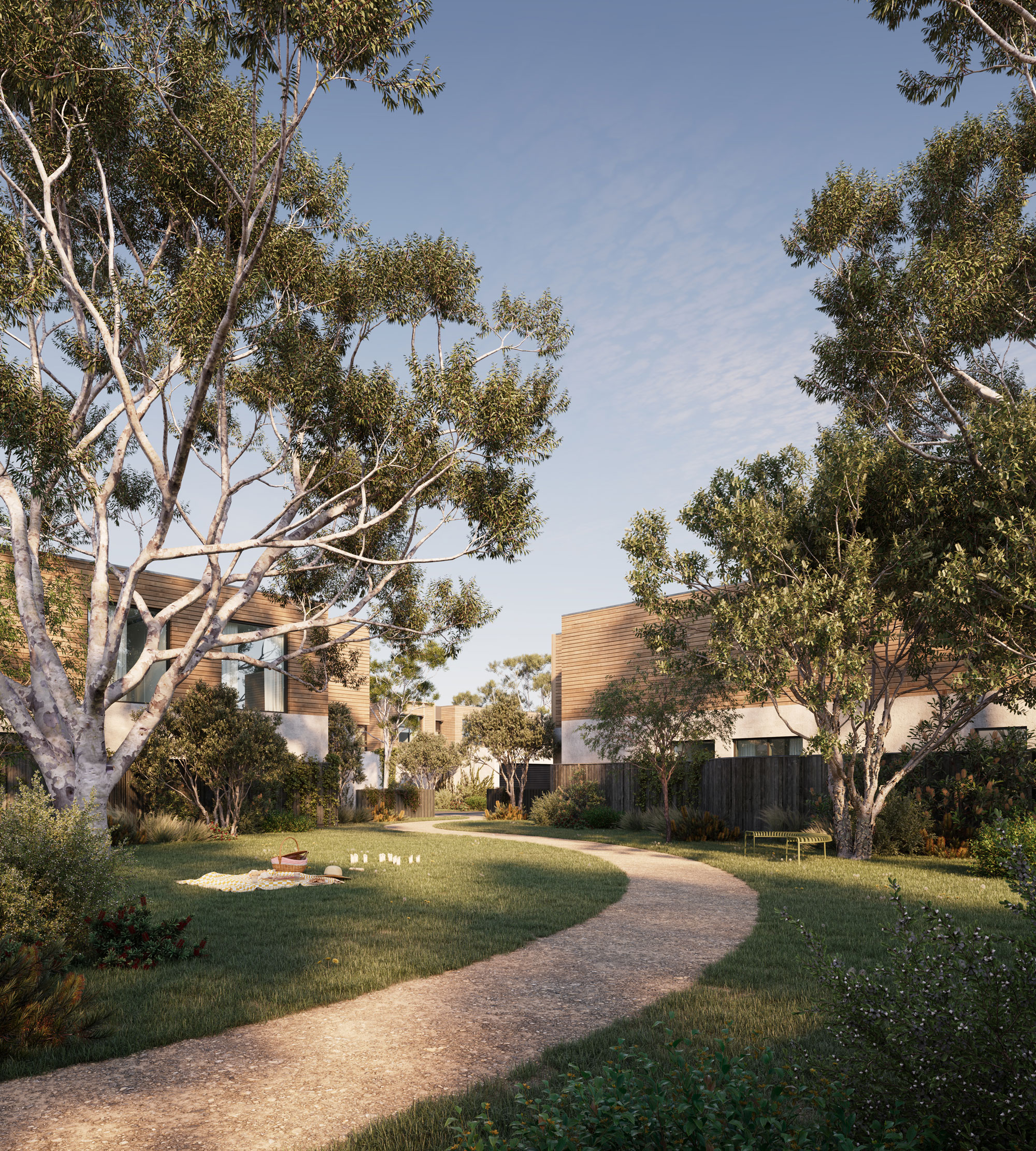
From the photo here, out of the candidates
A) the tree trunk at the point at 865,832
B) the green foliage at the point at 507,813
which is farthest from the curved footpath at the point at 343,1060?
the green foliage at the point at 507,813

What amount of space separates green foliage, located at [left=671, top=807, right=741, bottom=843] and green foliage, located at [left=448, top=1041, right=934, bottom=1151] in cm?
1825

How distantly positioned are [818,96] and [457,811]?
3854 cm

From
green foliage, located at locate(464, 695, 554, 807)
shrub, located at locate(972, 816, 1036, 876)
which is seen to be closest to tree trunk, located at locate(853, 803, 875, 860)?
shrub, located at locate(972, 816, 1036, 876)

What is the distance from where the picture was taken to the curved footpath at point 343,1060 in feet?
12.8

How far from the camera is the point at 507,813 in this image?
33062 millimetres

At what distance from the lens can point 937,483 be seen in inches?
574

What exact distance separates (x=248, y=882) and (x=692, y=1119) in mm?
10925

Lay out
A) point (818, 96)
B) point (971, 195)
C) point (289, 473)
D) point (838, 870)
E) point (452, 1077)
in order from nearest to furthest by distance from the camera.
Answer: point (452, 1077) → point (818, 96) → point (838, 870) → point (971, 195) → point (289, 473)

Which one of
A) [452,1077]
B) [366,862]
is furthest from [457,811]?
[452,1077]

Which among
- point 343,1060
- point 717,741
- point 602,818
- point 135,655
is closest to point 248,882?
point 343,1060

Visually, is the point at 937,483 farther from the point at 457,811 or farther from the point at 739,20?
the point at 457,811

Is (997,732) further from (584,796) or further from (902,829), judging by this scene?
(584,796)

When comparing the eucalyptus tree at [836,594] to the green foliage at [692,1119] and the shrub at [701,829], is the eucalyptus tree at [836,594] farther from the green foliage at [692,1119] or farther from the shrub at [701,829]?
the green foliage at [692,1119]

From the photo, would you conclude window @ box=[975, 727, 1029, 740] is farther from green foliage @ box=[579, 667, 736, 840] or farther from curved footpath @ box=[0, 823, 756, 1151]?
curved footpath @ box=[0, 823, 756, 1151]
